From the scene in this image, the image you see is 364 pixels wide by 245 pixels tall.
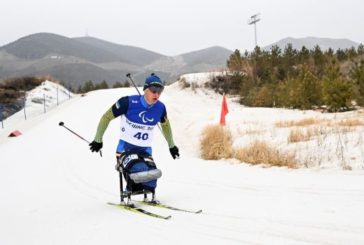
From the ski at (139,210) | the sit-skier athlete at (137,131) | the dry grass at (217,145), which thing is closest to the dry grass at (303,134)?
the dry grass at (217,145)

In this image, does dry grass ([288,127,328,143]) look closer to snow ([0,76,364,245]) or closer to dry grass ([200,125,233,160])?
snow ([0,76,364,245])

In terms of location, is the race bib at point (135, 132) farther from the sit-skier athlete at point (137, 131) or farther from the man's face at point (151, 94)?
the man's face at point (151, 94)

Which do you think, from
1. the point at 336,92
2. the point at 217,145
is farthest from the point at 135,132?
the point at 336,92

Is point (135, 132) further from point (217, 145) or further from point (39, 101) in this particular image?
point (39, 101)

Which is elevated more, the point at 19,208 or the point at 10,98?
the point at 10,98

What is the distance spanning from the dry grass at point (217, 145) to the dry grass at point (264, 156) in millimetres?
600

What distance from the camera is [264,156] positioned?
10.1 m

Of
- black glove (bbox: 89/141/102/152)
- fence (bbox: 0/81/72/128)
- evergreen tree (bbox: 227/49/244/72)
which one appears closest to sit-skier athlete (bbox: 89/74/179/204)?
black glove (bbox: 89/141/102/152)

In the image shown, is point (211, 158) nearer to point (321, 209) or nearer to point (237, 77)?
point (321, 209)

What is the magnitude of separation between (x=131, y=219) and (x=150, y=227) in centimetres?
56

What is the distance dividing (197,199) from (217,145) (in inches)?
227

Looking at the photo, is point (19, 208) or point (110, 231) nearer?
point (110, 231)

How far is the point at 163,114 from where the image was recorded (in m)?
6.83

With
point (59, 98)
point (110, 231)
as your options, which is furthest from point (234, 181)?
point (59, 98)
